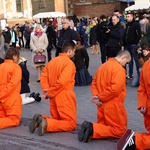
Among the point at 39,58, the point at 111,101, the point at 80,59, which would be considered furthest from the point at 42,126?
the point at 39,58

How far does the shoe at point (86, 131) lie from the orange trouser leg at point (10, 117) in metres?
1.61

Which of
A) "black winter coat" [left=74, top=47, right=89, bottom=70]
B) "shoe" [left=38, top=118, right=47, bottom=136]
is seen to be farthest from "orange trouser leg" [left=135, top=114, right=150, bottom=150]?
"black winter coat" [left=74, top=47, right=89, bottom=70]

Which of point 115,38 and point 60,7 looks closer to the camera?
point 115,38

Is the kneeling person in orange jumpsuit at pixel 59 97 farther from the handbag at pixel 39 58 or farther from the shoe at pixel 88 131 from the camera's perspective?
the handbag at pixel 39 58

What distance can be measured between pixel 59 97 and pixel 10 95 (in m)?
1.06

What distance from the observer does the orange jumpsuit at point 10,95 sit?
765 cm

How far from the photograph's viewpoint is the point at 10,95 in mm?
7734

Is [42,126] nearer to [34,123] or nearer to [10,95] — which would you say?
[34,123]

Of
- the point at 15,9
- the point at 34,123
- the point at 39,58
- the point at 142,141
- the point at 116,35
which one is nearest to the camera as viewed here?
the point at 142,141

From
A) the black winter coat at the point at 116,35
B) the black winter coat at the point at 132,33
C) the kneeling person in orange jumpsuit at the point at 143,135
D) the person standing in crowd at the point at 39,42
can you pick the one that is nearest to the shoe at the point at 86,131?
the kneeling person in orange jumpsuit at the point at 143,135

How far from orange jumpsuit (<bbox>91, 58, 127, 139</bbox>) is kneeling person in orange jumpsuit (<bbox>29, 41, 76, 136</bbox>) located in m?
0.69

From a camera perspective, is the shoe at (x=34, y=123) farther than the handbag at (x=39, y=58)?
No

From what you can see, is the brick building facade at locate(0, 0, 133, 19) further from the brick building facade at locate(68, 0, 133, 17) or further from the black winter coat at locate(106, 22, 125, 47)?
the black winter coat at locate(106, 22, 125, 47)

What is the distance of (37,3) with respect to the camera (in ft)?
135
